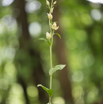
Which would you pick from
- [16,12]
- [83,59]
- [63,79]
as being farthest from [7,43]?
[83,59]

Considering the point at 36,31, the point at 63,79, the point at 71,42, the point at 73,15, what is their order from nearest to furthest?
the point at 63,79, the point at 73,15, the point at 36,31, the point at 71,42

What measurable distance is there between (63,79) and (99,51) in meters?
1.76

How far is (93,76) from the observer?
4.76m

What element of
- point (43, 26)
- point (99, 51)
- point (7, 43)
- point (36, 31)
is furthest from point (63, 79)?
point (36, 31)

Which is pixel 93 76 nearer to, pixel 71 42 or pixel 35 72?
pixel 35 72

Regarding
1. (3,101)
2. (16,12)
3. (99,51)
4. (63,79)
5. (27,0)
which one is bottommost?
(3,101)

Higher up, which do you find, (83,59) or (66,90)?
(66,90)

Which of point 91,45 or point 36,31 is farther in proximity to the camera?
point 36,31

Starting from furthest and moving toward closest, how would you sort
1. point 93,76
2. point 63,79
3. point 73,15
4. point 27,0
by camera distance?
point 73,15, point 27,0, point 93,76, point 63,79

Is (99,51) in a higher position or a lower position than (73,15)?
lower

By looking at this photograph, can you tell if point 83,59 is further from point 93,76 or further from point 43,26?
point 43,26

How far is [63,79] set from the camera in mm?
4293

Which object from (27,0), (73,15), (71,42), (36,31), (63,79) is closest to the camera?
(63,79)

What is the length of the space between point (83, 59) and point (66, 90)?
3.26 metres
